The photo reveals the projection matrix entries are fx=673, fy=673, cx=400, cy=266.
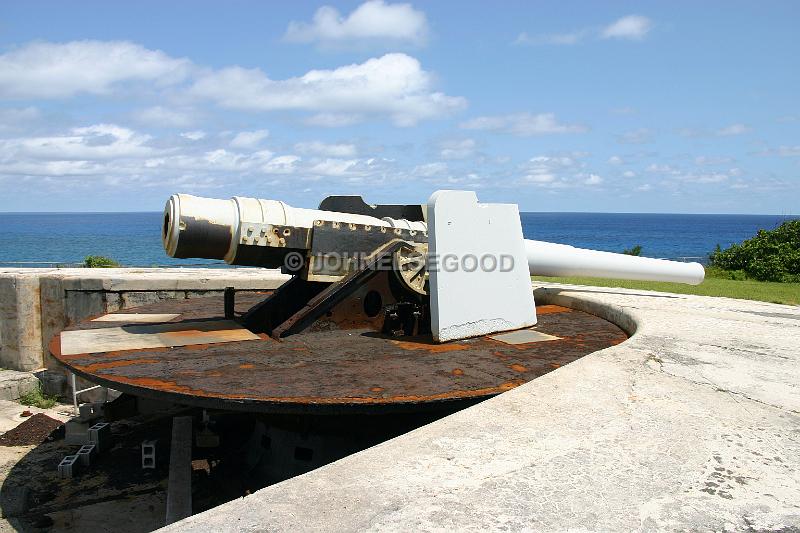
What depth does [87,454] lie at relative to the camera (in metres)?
6.14

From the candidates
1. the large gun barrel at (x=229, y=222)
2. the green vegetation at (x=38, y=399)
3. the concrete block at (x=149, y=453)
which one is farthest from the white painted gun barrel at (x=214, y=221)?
the green vegetation at (x=38, y=399)

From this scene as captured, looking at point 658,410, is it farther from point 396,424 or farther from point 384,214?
point 384,214

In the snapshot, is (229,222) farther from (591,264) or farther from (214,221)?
(591,264)

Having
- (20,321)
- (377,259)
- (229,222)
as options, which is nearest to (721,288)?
(377,259)

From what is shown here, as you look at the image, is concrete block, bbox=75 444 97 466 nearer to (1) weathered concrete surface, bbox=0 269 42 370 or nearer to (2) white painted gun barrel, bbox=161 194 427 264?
(2) white painted gun barrel, bbox=161 194 427 264

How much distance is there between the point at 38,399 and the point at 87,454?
4.52 meters

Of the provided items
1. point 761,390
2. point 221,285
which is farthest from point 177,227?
point 221,285

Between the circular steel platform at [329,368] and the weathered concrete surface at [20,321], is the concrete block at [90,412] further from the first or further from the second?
the weathered concrete surface at [20,321]

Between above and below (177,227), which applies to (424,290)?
below

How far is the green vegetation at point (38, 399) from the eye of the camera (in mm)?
9797

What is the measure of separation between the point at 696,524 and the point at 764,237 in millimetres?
18198

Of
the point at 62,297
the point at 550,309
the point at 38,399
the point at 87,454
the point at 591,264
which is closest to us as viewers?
the point at 87,454

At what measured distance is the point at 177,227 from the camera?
17.1 feet

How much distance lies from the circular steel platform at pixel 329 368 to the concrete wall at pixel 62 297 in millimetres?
3968
